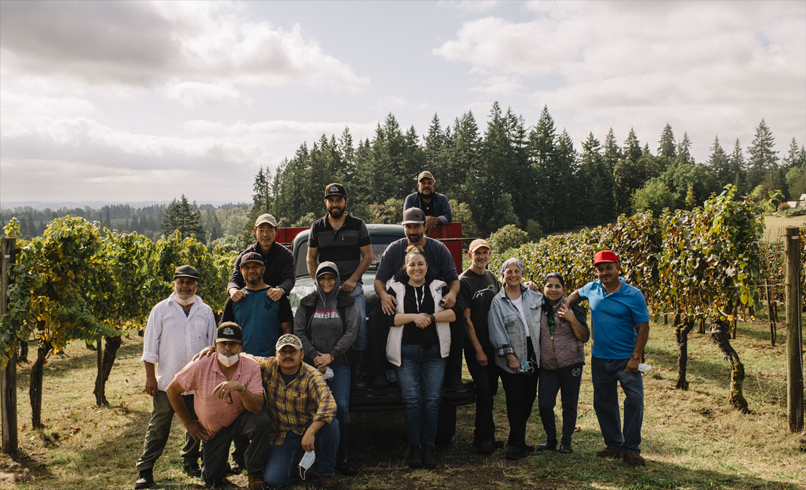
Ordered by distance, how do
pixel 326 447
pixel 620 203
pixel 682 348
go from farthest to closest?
1. pixel 620 203
2. pixel 682 348
3. pixel 326 447

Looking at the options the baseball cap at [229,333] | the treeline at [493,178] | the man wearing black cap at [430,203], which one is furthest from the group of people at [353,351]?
the treeline at [493,178]

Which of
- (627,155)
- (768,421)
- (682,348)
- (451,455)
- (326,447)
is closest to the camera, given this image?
(326,447)

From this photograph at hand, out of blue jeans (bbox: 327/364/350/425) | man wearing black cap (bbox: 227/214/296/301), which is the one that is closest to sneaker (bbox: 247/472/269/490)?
blue jeans (bbox: 327/364/350/425)

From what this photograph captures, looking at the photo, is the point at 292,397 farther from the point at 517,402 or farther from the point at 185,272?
the point at 517,402

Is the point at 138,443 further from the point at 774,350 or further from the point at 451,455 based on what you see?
the point at 774,350

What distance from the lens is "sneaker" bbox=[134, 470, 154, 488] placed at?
478cm

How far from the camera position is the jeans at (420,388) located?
4797 millimetres

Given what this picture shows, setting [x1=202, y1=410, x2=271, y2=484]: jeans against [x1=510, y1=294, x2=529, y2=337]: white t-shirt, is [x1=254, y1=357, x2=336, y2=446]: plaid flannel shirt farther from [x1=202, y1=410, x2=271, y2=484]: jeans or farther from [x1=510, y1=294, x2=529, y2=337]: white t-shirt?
[x1=510, y1=294, x2=529, y2=337]: white t-shirt

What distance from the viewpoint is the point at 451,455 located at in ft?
17.3

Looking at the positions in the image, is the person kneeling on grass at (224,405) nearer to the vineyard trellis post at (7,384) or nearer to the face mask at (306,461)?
the face mask at (306,461)

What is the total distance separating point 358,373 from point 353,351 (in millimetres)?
221

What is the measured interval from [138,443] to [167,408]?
280cm

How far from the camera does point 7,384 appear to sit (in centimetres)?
661

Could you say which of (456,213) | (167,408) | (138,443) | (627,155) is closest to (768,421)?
(167,408)
